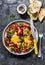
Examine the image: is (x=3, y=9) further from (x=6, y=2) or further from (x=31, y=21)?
(x=31, y=21)

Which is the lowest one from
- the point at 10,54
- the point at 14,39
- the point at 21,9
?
the point at 10,54

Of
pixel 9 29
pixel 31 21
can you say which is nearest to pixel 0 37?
pixel 9 29

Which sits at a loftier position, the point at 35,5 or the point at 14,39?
the point at 35,5

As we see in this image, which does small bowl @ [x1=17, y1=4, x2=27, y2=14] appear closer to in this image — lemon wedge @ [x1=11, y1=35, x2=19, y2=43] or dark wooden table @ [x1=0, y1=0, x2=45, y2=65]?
dark wooden table @ [x1=0, y1=0, x2=45, y2=65]

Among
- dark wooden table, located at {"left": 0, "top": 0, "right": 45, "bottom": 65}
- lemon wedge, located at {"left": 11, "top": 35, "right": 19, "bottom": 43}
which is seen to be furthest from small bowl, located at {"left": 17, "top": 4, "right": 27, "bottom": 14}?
lemon wedge, located at {"left": 11, "top": 35, "right": 19, "bottom": 43}

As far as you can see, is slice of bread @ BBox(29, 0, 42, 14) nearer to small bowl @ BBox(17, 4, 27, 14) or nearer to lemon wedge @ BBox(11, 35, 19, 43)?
small bowl @ BBox(17, 4, 27, 14)

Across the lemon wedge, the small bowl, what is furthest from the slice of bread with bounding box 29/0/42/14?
the lemon wedge

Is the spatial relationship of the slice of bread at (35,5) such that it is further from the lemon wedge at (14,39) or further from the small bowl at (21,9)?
the lemon wedge at (14,39)

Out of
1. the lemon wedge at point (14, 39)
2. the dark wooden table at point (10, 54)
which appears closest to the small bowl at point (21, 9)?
the dark wooden table at point (10, 54)

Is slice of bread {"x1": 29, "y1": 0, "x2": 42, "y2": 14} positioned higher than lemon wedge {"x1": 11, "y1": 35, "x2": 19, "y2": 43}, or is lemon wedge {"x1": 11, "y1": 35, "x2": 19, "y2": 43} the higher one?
slice of bread {"x1": 29, "y1": 0, "x2": 42, "y2": 14}

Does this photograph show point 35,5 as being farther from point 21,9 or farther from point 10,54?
point 10,54

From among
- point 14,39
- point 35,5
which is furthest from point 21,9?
point 14,39
